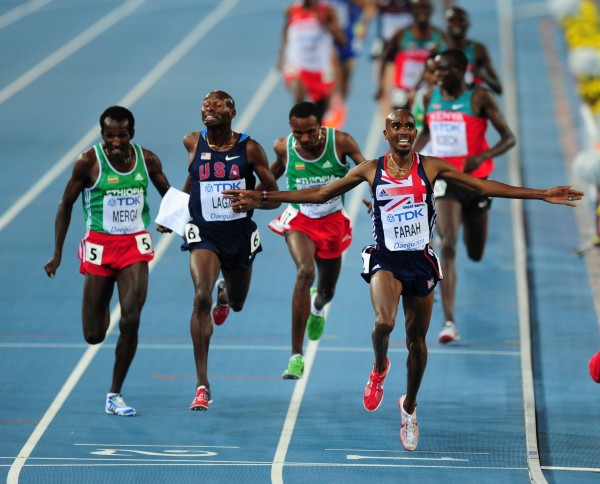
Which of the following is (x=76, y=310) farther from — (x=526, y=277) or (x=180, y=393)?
(x=526, y=277)

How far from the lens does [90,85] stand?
21.1m

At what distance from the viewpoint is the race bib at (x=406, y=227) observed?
827 centimetres

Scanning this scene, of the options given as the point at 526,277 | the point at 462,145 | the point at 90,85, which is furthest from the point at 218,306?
the point at 90,85

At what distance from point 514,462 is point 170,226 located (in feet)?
8.84

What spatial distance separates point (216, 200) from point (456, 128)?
277 centimetres

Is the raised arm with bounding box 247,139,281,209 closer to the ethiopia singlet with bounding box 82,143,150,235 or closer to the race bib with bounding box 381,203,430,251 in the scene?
the ethiopia singlet with bounding box 82,143,150,235

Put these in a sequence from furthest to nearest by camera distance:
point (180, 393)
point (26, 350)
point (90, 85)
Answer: point (90, 85), point (26, 350), point (180, 393)

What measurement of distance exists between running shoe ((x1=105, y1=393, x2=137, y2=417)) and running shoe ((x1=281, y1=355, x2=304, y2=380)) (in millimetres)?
1068

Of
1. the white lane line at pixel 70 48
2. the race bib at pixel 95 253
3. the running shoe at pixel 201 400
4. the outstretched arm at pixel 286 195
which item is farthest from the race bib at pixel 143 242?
the white lane line at pixel 70 48

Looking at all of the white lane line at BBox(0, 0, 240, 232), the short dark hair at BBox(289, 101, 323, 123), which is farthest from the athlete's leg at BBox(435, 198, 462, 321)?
the white lane line at BBox(0, 0, 240, 232)

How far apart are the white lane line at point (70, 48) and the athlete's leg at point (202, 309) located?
11.8 m

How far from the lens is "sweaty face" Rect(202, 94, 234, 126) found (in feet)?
29.0

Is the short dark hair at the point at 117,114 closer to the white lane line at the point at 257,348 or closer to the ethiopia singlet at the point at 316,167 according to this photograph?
the ethiopia singlet at the point at 316,167

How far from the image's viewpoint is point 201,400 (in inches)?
344
